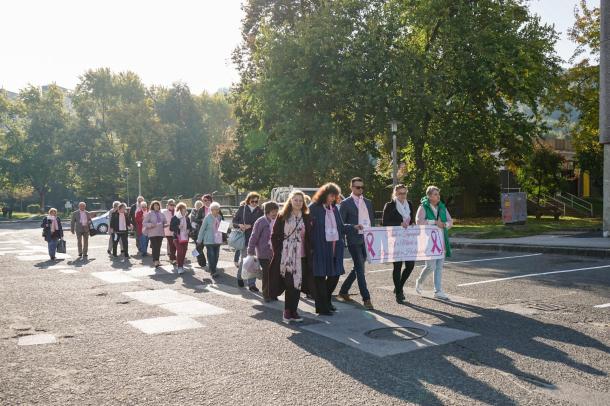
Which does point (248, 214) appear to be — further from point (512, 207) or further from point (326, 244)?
point (512, 207)

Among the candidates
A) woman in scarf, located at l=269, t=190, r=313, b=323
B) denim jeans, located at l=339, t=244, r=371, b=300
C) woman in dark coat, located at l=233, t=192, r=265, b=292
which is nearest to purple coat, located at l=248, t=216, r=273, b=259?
woman in scarf, located at l=269, t=190, r=313, b=323

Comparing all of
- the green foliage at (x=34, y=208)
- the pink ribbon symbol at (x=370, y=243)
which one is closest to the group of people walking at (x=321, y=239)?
the pink ribbon symbol at (x=370, y=243)

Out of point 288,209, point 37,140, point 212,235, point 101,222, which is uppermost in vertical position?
point 37,140

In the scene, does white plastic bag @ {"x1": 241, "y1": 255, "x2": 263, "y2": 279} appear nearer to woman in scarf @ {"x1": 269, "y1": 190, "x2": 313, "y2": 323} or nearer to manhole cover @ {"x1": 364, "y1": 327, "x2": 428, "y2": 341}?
woman in scarf @ {"x1": 269, "y1": 190, "x2": 313, "y2": 323}

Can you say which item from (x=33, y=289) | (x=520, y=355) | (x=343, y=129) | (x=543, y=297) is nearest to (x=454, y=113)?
(x=343, y=129)

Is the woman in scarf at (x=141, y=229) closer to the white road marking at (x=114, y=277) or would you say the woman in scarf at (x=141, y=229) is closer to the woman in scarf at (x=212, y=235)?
the white road marking at (x=114, y=277)

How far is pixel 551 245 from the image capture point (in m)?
17.9

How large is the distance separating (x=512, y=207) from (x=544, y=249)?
9581mm

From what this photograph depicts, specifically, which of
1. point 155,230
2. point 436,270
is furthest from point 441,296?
point 155,230

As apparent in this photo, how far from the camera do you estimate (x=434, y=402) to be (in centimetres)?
470

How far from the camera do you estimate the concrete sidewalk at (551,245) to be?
16.5 m

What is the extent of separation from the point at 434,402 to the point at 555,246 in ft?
47.2

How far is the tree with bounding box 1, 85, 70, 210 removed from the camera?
6862 cm

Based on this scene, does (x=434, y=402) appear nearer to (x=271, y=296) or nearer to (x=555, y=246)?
(x=271, y=296)
